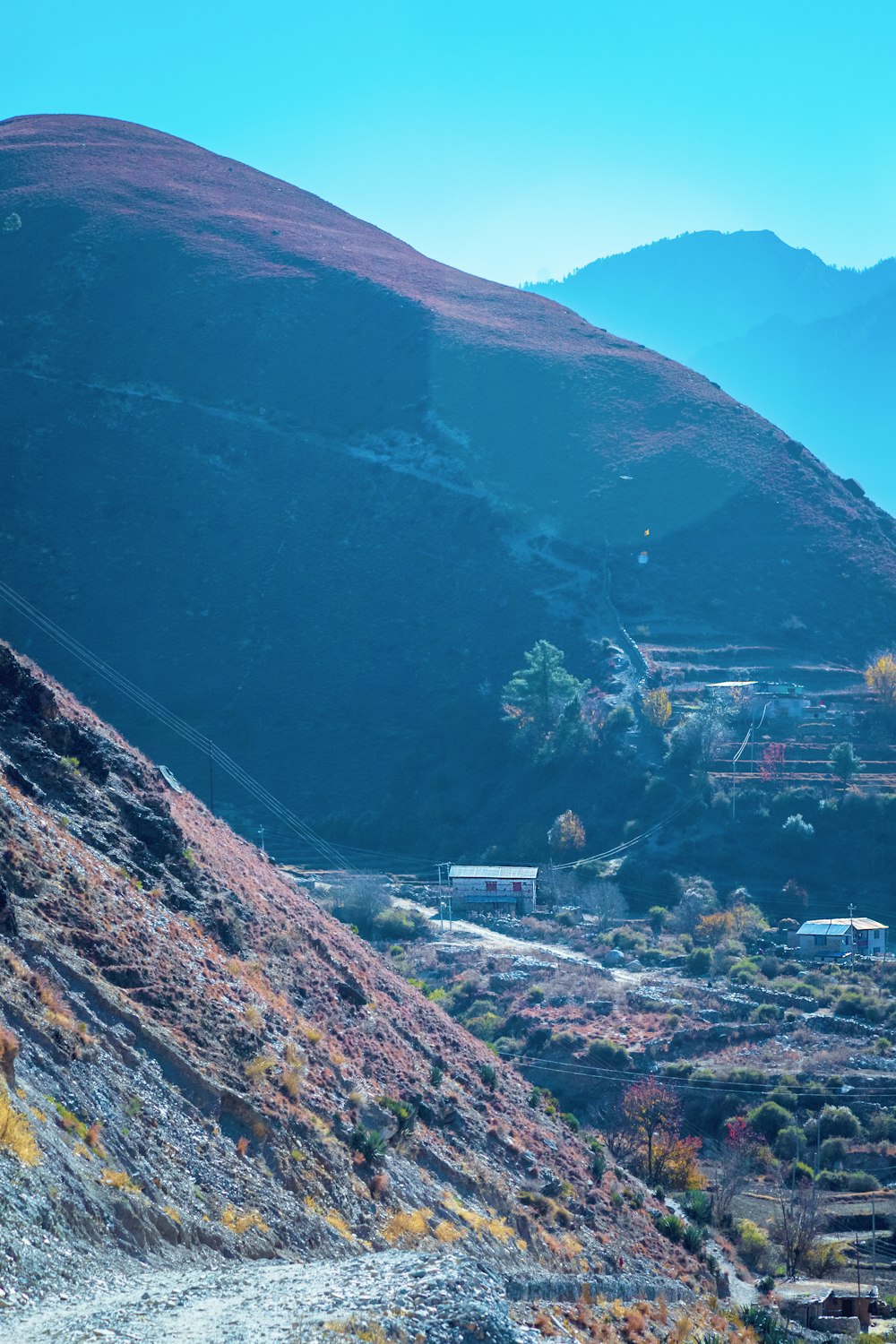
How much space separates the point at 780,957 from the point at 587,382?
60.7 m

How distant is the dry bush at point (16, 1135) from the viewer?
9695 millimetres

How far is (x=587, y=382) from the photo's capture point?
103 meters

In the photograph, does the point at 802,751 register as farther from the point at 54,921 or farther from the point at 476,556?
the point at 54,921

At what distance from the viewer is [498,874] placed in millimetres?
60406

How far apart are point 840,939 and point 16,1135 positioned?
46.6 meters

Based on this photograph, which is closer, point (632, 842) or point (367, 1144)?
point (367, 1144)

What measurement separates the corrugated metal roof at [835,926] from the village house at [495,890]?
11509 mm

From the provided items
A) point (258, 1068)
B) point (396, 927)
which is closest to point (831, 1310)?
point (258, 1068)

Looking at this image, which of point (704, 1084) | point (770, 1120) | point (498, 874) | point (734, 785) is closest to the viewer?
point (770, 1120)

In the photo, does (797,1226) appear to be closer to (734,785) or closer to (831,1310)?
(831,1310)

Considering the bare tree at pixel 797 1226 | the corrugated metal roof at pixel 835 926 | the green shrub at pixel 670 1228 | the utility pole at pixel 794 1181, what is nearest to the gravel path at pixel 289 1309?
the green shrub at pixel 670 1228

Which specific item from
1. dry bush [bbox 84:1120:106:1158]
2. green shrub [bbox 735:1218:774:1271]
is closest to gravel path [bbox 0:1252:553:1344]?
dry bush [bbox 84:1120:106:1158]

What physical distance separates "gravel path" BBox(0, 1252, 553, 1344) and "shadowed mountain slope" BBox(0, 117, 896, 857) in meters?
57.0

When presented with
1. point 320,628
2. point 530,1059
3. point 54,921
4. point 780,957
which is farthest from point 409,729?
point 54,921
